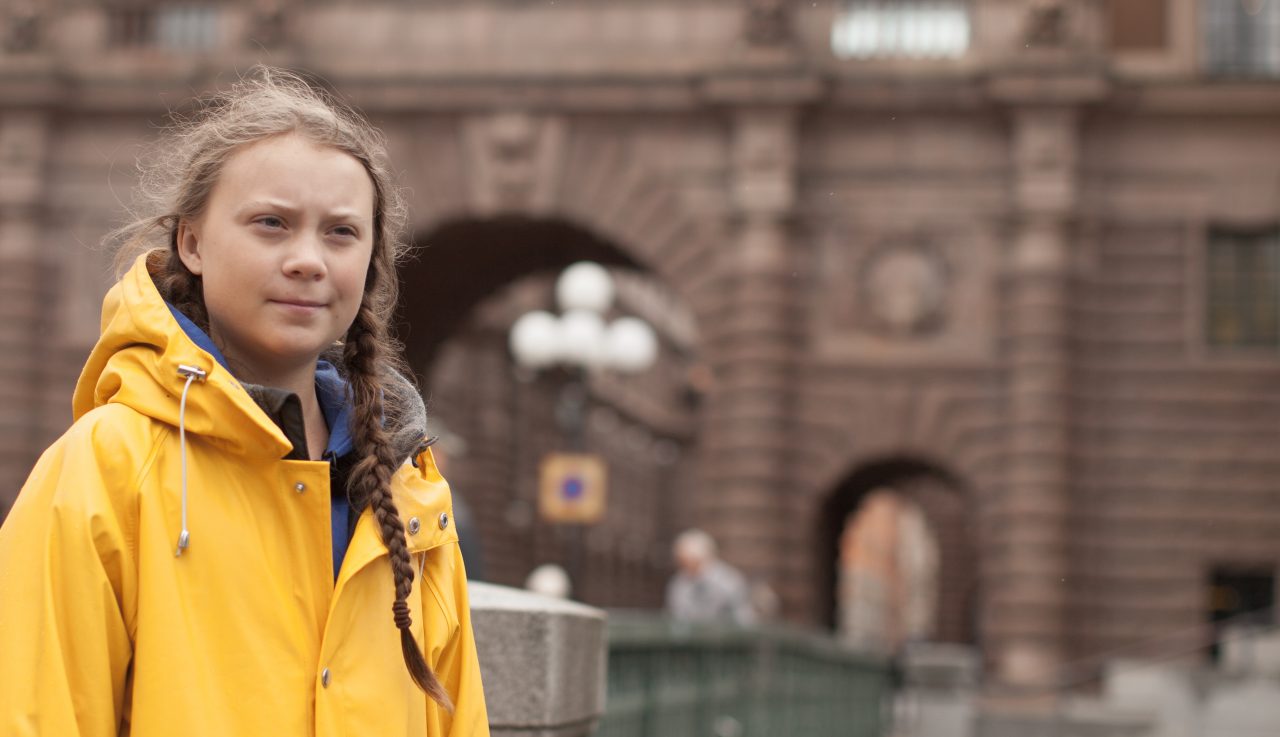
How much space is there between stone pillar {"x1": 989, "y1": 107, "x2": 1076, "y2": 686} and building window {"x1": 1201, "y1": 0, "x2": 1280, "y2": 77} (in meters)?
2.57

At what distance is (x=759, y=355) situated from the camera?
26.7 m

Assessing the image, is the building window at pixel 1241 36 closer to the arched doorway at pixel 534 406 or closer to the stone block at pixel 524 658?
the arched doorway at pixel 534 406

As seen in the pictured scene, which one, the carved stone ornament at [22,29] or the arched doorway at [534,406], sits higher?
the carved stone ornament at [22,29]

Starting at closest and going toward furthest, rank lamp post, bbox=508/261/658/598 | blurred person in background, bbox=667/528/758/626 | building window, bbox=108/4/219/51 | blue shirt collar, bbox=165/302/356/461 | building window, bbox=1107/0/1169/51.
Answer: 1. blue shirt collar, bbox=165/302/356/461
2. blurred person in background, bbox=667/528/758/626
3. lamp post, bbox=508/261/658/598
4. building window, bbox=1107/0/1169/51
5. building window, bbox=108/4/219/51

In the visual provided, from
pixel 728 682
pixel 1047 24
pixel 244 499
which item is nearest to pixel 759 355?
pixel 1047 24

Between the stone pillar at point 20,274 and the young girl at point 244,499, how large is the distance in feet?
85.5

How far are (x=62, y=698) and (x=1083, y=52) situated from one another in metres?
24.8

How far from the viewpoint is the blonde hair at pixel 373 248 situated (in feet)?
10.0

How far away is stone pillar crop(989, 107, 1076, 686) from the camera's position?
25875 millimetres

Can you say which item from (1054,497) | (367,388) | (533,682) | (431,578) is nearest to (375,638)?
(431,578)

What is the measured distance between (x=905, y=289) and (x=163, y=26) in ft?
38.7

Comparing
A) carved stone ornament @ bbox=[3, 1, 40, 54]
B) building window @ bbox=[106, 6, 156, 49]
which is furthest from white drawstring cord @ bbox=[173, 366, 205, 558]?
building window @ bbox=[106, 6, 156, 49]

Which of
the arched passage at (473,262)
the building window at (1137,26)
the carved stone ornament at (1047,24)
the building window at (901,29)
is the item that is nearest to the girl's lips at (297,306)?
the carved stone ornament at (1047,24)

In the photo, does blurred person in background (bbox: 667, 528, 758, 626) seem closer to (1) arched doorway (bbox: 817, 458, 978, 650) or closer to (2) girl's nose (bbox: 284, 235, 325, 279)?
(1) arched doorway (bbox: 817, 458, 978, 650)
